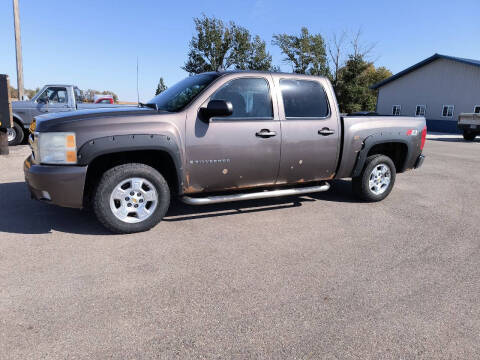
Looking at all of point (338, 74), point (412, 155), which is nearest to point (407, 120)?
point (412, 155)

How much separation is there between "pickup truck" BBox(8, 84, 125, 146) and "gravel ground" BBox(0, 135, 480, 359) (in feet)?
22.9

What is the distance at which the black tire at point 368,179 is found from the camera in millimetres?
5520

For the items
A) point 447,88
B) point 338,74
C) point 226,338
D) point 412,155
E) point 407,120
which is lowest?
point 226,338

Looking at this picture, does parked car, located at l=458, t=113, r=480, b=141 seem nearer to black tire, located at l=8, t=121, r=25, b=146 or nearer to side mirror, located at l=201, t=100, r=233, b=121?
side mirror, located at l=201, t=100, r=233, b=121

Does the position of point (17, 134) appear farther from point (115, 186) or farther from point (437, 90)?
point (437, 90)

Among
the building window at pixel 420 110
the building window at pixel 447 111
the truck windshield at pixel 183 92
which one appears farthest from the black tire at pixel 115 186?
the building window at pixel 420 110

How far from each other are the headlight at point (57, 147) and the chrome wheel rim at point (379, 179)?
428 centimetres

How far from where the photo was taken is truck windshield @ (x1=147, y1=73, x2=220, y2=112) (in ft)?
14.0

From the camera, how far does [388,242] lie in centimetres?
401

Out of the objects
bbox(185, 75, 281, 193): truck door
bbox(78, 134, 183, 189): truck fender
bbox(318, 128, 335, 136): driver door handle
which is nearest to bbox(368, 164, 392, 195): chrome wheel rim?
bbox(318, 128, 335, 136): driver door handle

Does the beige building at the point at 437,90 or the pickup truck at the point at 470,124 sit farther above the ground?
the beige building at the point at 437,90

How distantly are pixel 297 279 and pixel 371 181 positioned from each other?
314cm

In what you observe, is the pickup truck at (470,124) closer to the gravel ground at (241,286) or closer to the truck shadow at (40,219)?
the gravel ground at (241,286)

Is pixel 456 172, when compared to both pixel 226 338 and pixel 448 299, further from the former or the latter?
pixel 226 338
